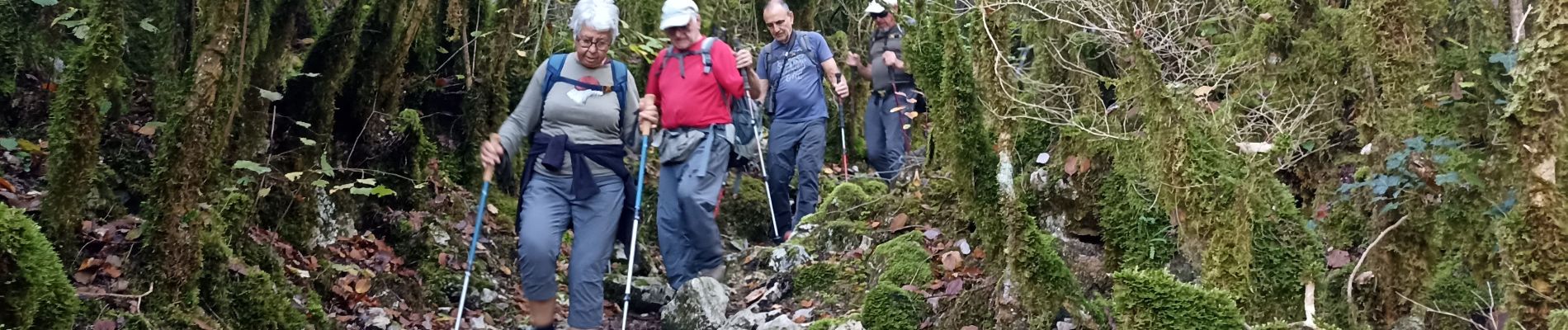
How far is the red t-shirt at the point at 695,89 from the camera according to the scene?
23.5ft

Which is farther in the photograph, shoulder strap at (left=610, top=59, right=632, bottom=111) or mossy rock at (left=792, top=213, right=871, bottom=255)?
mossy rock at (left=792, top=213, right=871, bottom=255)

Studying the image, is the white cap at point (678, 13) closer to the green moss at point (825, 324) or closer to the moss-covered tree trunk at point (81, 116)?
the green moss at point (825, 324)

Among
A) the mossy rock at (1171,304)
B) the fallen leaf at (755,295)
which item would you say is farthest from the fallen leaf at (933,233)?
the mossy rock at (1171,304)

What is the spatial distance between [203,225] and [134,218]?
3.41 feet

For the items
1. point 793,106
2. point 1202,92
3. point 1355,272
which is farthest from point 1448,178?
point 793,106

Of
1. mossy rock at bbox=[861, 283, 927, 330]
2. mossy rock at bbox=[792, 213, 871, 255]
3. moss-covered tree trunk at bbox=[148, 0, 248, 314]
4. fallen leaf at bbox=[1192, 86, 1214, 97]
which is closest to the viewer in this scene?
moss-covered tree trunk at bbox=[148, 0, 248, 314]

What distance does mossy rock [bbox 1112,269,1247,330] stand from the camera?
376 centimetres

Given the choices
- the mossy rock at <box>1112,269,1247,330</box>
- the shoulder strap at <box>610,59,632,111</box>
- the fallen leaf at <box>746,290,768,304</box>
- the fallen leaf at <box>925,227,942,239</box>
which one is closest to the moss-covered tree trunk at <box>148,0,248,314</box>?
the shoulder strap at <box>610,59,632,111</box>

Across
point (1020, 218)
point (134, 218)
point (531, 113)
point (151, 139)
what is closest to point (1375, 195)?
point (1020, 218)

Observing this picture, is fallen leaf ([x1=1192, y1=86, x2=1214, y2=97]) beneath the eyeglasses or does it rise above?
beneath

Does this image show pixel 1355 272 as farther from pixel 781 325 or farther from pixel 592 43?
pixel 592 43

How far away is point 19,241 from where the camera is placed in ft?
13.5

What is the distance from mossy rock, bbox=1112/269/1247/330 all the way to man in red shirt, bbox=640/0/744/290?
12.0 ft

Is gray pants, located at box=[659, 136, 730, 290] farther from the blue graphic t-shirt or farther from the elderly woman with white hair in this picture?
the blue graphic t-shirt
